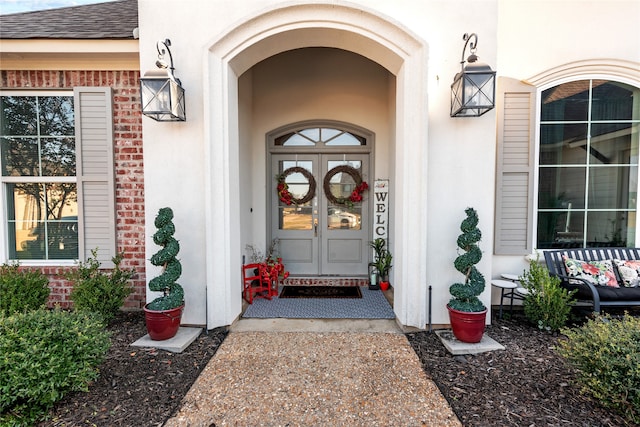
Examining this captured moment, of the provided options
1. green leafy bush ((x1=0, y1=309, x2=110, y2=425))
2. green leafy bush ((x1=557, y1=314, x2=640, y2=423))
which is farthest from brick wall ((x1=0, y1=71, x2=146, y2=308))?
green leafy bush ((x1=557, y1=314, x2=640, y2=423))

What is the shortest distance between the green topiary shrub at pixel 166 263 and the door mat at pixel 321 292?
5.94 feet

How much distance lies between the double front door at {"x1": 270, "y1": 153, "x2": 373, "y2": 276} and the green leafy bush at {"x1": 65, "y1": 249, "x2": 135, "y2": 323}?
2415mm

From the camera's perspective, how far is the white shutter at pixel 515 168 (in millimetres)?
3982

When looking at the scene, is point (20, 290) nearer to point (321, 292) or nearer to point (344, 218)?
point (321, 292)

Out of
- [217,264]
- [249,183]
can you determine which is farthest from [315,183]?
[217,264]

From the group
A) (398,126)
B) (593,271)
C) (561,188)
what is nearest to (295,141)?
(398,126)

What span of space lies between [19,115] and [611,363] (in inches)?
259

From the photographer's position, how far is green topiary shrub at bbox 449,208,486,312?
311cm

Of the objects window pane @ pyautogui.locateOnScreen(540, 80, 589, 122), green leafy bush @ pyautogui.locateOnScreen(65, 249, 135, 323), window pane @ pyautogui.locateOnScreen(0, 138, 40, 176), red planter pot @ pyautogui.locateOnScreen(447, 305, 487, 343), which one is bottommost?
red planter pot @ pyautogui.locateOnScreen(447, 305, 487, 343)

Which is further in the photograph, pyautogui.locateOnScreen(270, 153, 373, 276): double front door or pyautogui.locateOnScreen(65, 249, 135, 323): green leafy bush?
pyautogui.locateOnScreen(270, 153, 373, 276): double front door

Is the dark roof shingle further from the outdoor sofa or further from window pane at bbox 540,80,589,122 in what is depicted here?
the outdoor sofa

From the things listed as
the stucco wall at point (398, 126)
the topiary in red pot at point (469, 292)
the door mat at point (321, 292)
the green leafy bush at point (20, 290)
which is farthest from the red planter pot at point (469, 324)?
the green leafy bush at point (20, 290)

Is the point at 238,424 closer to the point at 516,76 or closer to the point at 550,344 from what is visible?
the point at 550,344

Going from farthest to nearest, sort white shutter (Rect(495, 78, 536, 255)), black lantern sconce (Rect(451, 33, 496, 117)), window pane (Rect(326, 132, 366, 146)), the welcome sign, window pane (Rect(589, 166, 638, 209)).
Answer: window pane (Rect(326, 132, 366, 146)) → the welcome sign → window pane (Rect(589, 166, 638, 209)) → white shutter (Rect(495, 78, 536, 255)) → black lantern sconce (Rect(451, 33, 496, 117))
